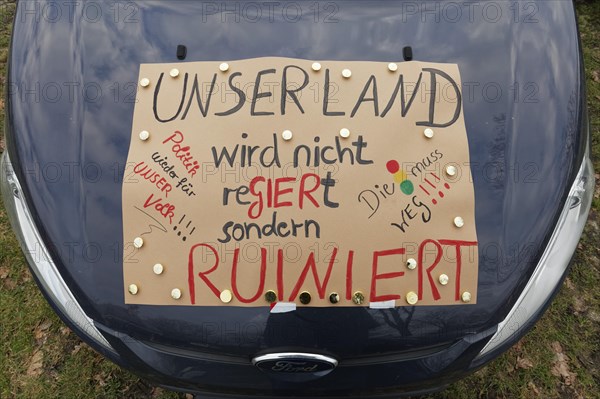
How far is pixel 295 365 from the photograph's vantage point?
5.29 ft

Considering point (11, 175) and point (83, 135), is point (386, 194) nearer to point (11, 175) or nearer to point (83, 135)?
point (83, 135)

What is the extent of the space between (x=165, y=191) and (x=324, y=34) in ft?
2.48

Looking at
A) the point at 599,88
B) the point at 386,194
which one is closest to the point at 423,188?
the point at 386,194

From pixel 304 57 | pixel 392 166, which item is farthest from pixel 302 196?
pixel 304 57

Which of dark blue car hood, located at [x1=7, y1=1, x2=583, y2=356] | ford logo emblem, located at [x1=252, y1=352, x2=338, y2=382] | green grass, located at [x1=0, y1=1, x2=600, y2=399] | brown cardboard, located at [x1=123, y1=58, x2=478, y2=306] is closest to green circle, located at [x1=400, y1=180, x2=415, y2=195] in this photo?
brown cardboard, located at [x1=123, y1=58, x2=478, y2=306]

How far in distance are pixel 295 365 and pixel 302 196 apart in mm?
526

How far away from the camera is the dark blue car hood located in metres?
1.61

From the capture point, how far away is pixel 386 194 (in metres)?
1.62

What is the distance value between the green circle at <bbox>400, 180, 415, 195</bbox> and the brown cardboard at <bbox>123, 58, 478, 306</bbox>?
0.04 feet

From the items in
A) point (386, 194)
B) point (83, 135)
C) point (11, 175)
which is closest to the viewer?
point (386, 194)

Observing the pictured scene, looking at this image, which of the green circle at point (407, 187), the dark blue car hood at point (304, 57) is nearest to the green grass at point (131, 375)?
the dark blue car hood at point (304, 57)

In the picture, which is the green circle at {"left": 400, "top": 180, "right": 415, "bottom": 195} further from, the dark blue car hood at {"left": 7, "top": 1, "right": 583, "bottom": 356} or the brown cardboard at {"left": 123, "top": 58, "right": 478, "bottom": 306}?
the dark blue car hood at {"left": 7, "top": 1, "right": 583, "bottom": 356}

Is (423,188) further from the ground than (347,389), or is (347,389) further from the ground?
(423,188)

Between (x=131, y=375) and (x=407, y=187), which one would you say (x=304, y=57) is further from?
(x=131, y=375)
